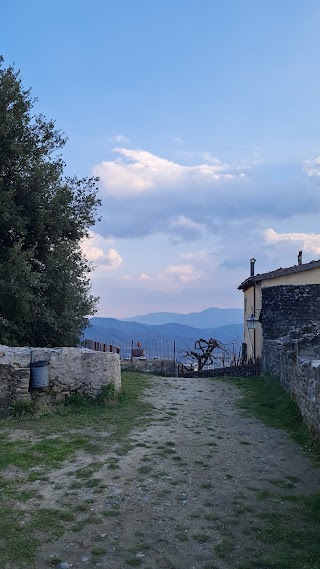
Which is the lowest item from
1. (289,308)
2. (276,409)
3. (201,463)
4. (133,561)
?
(133,561)

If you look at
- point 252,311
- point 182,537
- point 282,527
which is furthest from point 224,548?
point 252,311

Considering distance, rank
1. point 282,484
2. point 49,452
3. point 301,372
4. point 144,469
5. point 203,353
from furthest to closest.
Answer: point 203,353
point 301,372
point 49,452
point 144,469
point 282,484

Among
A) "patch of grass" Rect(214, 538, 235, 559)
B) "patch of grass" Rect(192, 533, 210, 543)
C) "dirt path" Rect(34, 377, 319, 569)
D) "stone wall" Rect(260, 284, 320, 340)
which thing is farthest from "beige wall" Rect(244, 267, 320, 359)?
"patch of grass" Rect(214, 538, 235, 559)

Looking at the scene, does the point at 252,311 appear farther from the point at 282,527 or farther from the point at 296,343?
the point at 282,527

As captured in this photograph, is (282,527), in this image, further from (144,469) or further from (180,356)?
(180,356)

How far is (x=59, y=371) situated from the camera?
11.4m

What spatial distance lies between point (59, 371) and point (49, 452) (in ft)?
12.2

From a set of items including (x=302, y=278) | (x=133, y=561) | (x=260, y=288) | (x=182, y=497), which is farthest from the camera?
(x=260, y=288)

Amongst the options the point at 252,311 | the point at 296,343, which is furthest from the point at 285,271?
the point at 296,343

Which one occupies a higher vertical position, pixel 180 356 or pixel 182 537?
pixel 180 356

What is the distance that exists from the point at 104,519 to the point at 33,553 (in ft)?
3.21

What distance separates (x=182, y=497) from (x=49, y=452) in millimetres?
2758

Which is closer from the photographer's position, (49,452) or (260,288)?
(49,452)

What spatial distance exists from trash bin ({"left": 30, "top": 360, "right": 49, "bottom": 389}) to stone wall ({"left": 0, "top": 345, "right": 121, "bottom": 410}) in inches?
5.5
